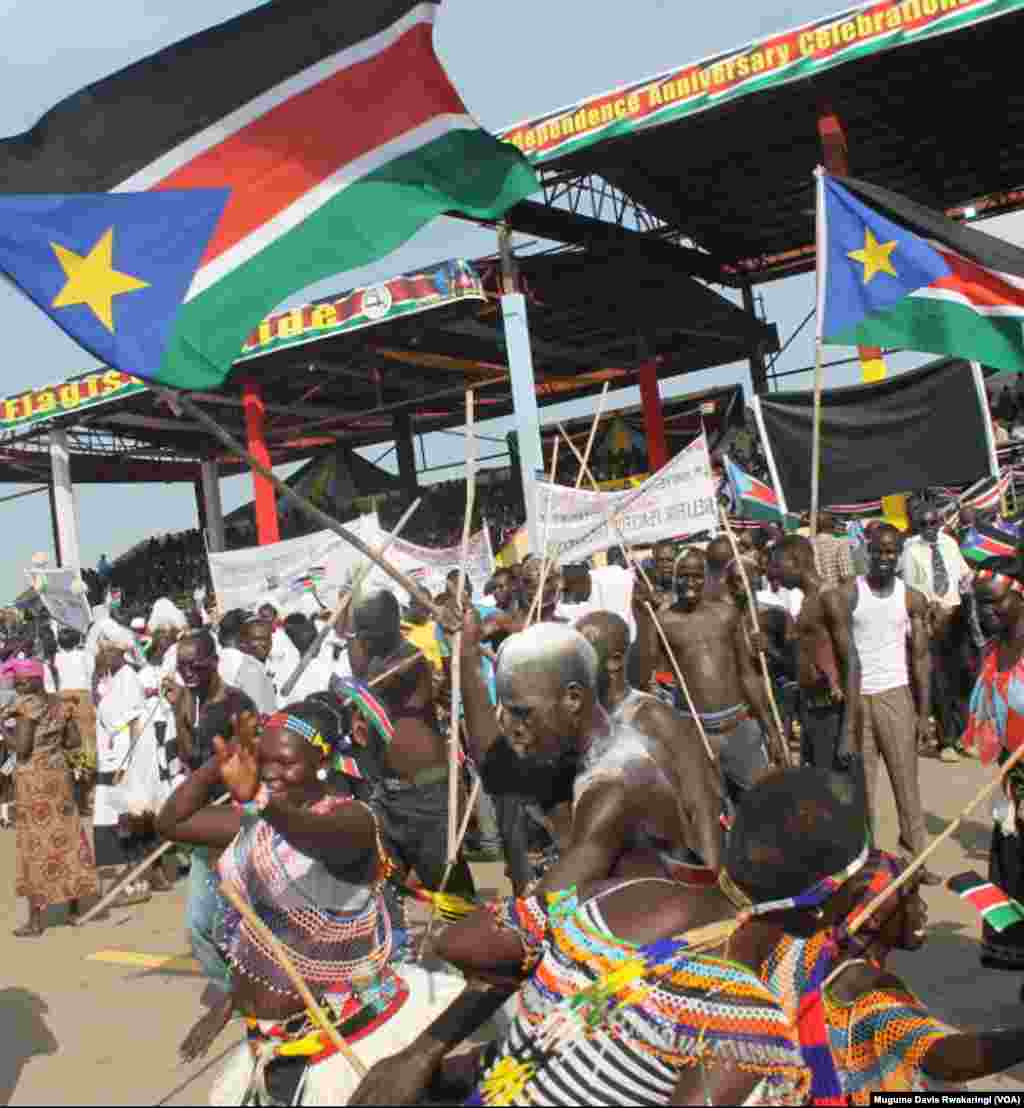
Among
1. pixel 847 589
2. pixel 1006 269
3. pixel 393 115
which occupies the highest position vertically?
pixel 393 115

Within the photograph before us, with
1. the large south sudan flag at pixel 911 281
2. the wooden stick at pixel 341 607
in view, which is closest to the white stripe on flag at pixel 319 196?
the wooden stick at pixel 341 607

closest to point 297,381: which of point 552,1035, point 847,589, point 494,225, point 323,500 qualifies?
point 323,500

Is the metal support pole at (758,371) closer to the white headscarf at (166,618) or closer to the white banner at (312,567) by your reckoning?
the white banner at (312,567)

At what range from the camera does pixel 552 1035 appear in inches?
75.6

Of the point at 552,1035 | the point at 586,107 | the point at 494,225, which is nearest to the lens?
the point at 552,1035

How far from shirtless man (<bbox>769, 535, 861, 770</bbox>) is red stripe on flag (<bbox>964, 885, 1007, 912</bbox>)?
9.87 ft

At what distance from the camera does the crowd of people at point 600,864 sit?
193 centimetres

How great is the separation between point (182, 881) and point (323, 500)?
2140cm

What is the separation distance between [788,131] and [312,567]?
920cm

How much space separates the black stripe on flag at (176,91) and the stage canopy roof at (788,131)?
1059cm

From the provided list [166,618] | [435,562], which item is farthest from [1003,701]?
[166,618]

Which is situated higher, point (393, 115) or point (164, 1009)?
point (393, 115)

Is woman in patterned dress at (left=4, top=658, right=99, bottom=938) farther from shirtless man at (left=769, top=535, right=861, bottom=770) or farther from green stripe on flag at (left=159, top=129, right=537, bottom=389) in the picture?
shirtless man at (left=769, top=535, right=861, bottom=770)

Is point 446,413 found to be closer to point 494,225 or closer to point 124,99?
point 494,225
